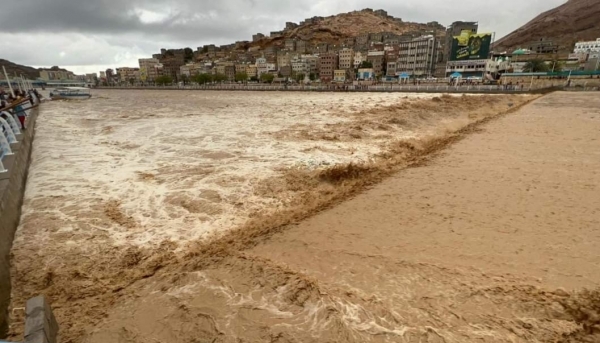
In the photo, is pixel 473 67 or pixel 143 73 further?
pixel 143 73

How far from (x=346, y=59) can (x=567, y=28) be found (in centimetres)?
13111

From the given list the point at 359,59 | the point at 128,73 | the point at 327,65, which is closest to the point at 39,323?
the point at 327,65

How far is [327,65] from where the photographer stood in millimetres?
114562

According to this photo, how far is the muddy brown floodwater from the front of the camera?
3.60 m

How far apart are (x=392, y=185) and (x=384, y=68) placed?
370 feet

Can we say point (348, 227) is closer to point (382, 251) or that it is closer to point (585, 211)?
point (382, 251)

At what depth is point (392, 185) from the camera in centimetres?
823

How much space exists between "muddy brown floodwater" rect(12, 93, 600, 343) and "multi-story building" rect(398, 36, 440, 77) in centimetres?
9800

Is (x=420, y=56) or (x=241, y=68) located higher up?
(x=420, y=56)

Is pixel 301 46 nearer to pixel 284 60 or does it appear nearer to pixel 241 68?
pixel 284 60

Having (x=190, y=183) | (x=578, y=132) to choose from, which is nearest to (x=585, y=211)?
(x=190, y=183)

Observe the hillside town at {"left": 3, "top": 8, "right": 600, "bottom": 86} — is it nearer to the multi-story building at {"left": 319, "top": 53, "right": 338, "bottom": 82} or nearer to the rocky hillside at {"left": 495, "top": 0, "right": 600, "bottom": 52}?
the multi-story building at {"left": 319, "top": 53, "right": 338, "bottom": 82}

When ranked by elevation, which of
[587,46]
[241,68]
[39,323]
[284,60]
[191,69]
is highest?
[284,60]

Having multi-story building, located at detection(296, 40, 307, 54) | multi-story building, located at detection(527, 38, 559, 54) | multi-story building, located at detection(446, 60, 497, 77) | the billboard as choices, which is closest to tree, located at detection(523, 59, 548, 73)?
multi-story building, located at detection(446, 60, 497, 77)
